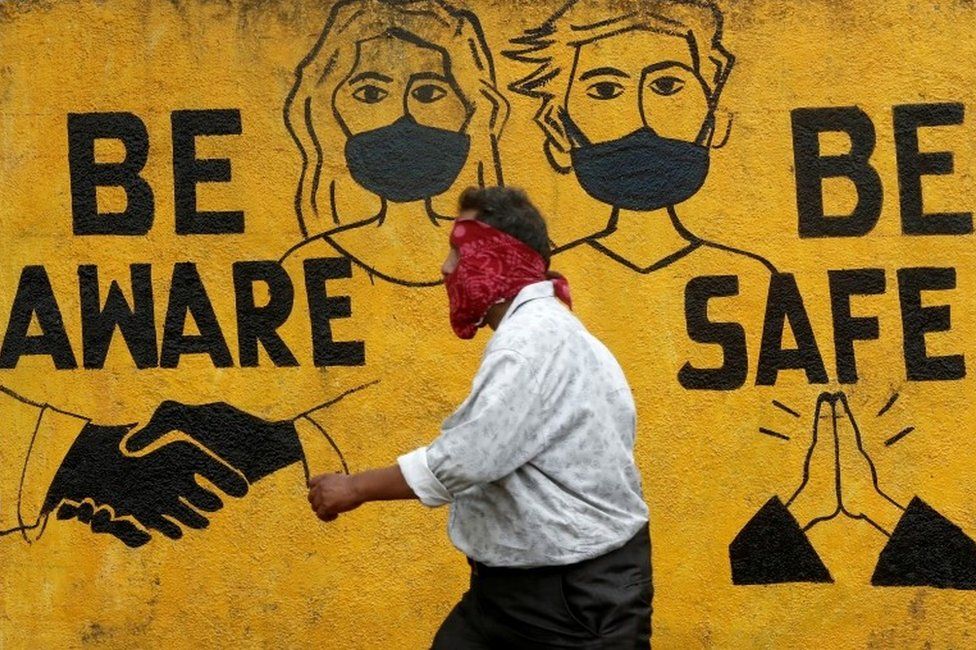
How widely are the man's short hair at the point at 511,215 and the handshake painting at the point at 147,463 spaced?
189 centimetres

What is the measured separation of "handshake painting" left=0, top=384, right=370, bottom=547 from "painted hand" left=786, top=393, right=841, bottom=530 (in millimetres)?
1571

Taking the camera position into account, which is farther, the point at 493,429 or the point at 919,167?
the point at 919,167

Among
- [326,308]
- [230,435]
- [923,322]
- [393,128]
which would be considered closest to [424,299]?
[326,308]

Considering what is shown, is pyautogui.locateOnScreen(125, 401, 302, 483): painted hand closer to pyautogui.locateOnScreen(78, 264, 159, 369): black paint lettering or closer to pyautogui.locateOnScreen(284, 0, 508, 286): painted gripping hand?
pyautogui.locateOnScreen(78, 264, 159, 369): black paint lettering

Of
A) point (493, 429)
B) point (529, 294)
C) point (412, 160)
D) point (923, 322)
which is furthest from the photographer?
point (412, 160)

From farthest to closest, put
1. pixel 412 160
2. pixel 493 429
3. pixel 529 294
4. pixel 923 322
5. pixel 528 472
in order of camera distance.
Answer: pixel 412 160 → pixel 923 322 → pixel 529 294 → pixel 528 472 → pixel 493 429

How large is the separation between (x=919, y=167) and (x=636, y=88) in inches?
39.2

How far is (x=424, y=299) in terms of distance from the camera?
5398 millimetres

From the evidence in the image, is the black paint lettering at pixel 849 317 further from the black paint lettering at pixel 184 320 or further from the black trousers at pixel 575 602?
the black paint lettering at pixel 184 320

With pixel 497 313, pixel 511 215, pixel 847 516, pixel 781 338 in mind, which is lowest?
pixel 847 516

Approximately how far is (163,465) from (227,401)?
32 cm

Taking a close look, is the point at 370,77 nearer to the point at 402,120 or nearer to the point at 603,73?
the point at 402,120

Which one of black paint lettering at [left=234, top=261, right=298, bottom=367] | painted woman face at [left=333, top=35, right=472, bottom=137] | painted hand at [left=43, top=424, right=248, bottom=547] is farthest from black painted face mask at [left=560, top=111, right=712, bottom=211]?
painted hand at [left=43, top=424, right=248, bottom=547]

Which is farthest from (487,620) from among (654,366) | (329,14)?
(329,14)
